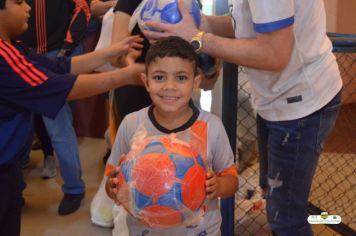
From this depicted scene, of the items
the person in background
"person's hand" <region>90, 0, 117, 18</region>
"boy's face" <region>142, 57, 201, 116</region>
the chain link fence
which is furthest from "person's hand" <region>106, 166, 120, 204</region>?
"person's hand" <region>90, 0, 117, 18</region>

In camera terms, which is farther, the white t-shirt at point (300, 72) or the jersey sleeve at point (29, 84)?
the jersey sleeve at point (29, 84)

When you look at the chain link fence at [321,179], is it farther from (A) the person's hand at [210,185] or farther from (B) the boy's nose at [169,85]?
(A) the person's hand at [210,185]

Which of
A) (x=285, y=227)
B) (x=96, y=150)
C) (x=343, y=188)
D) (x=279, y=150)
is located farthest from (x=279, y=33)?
(x=96, y=150)

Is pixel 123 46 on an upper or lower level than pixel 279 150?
upper

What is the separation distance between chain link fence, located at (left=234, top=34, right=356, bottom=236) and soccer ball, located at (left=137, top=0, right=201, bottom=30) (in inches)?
27.6

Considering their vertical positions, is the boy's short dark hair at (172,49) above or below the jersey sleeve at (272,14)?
below

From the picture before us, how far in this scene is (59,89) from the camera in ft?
5.70

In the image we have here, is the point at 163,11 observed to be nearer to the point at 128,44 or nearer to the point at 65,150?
the point at 128,44

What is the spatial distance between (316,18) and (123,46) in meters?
0.72

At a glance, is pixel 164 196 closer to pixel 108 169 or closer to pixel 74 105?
pixel 108 169

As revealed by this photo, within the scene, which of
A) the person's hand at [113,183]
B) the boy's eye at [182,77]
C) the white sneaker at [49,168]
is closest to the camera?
the person's hand at [113,183]

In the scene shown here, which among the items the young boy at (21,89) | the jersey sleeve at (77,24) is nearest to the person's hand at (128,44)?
the young boy at (21,89)

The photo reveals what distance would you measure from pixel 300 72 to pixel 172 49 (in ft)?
1.38

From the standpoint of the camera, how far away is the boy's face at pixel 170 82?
150cm
